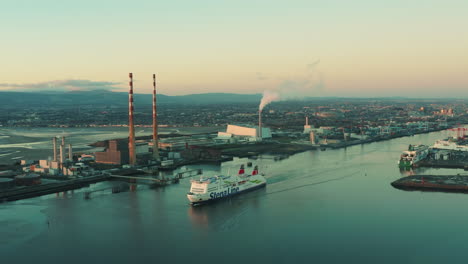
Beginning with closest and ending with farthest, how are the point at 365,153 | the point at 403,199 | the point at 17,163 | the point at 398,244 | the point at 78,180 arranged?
the point at 398,244 < the point at 403,199 < the point at 78,180 < the point at 17,163 < the point at 365,153

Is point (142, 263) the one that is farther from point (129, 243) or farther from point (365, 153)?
point (365, 153)

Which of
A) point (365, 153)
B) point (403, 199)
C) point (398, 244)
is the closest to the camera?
point (398, 244)

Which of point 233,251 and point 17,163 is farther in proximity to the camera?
point 17,163

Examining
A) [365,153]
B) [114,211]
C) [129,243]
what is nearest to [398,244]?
[129,243]

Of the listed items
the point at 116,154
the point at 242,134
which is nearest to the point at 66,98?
the point at 242,134

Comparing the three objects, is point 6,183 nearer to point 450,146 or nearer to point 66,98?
point 450,146

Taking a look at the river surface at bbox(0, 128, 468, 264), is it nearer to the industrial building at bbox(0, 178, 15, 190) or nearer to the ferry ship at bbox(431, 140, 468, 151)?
the industrial building at bbox(0, 178, 15, 190)

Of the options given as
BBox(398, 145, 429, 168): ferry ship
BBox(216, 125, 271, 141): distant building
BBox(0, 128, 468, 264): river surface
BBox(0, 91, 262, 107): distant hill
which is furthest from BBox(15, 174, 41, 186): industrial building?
BBox(0, 91, 262, 107): distant hill
